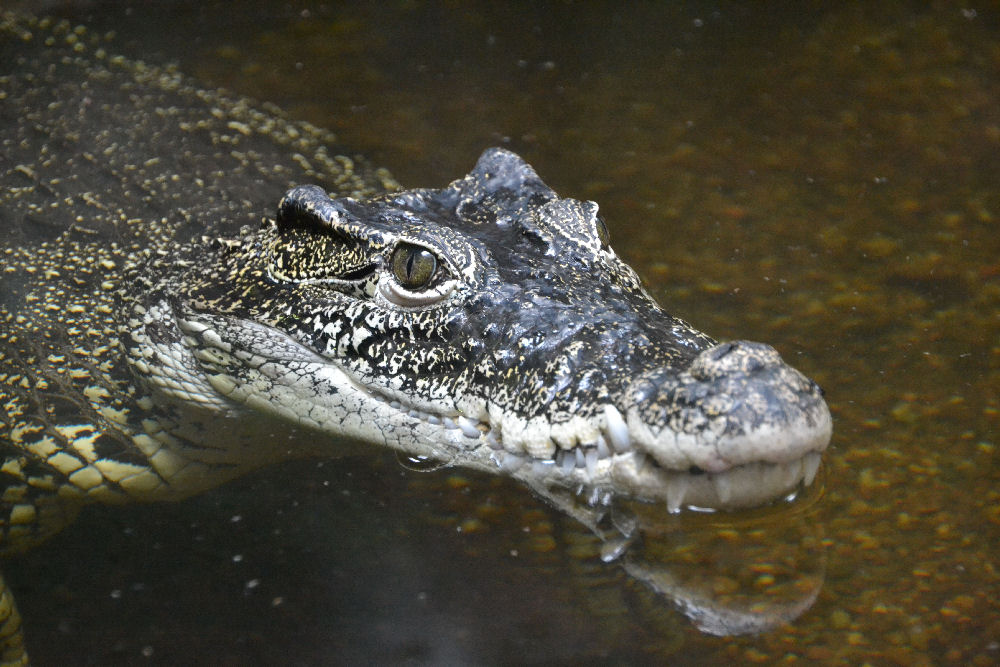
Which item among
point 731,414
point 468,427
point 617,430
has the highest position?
point 731,414

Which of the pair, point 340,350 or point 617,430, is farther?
point 340,350

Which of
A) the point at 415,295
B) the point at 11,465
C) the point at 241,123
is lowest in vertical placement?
the point at 11,465

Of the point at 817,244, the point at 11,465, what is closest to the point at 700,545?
the point at 817,244

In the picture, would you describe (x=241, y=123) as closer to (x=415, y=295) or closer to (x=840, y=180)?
(x=415, y=295)

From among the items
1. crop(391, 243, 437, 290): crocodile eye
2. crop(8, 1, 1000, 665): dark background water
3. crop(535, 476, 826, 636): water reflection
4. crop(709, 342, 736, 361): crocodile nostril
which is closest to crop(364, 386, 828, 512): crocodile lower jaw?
crop(535, 476, 826, 636): water reflection

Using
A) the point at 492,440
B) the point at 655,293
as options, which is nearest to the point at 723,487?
the point at 492,440

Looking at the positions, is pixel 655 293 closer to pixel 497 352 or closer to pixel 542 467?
pixel 497 352
